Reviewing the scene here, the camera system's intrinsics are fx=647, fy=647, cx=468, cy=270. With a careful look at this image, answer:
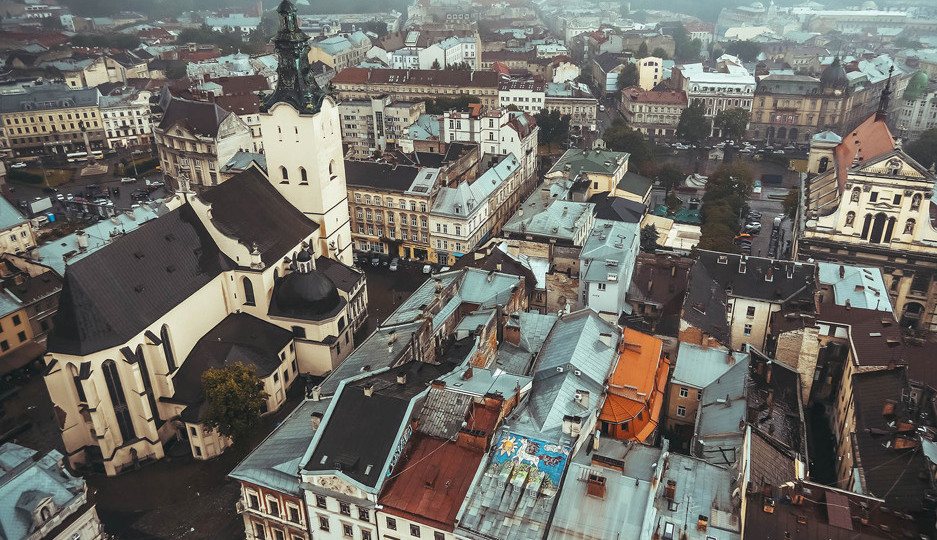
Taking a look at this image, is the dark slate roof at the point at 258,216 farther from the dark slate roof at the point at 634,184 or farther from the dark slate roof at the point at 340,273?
the dark slate roof at the point at 634,184

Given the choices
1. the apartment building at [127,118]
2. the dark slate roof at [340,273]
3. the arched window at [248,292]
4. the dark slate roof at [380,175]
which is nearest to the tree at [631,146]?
the dark slate roof at [380,175]

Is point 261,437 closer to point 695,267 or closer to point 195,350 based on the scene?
point 195,350

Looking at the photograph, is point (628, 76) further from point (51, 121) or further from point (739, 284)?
point (51, 121)

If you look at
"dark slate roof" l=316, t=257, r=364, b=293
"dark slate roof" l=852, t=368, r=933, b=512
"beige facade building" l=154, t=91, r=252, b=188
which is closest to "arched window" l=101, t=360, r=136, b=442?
"dark slate roof" l=316, t=257, r=364, b=293

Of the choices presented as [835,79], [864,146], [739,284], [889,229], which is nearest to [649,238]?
[739,284]

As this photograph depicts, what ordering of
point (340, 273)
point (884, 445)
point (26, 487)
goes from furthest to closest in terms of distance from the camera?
point (340, 273), point (884, 445), point (26, 487)

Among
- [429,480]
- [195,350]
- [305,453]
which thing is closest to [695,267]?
[429,480]
